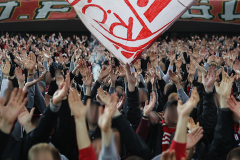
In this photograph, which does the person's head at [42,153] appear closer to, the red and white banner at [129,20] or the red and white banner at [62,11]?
the red and white banner at [129,20]

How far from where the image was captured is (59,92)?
5.26 feet

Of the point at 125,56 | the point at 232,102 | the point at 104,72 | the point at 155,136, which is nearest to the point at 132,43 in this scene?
the point at 125,56

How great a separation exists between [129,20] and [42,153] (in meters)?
2.49

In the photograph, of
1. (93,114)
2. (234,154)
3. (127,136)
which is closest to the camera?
(234,154)

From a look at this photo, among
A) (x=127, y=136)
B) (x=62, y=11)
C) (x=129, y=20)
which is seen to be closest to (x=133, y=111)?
(x=127, y=136)

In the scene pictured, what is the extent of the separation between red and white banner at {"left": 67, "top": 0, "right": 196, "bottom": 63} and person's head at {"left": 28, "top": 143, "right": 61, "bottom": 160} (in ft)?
6.75

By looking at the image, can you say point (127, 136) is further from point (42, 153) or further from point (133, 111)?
point (133, 111)

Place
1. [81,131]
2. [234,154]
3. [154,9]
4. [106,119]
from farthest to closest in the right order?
[154,9]
[234,154]
[81,131]
[106,119]

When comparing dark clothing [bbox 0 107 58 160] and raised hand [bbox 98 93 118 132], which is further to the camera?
dark clothing [bbox 0 107 58 160]

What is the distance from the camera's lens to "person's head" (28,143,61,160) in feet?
4.59

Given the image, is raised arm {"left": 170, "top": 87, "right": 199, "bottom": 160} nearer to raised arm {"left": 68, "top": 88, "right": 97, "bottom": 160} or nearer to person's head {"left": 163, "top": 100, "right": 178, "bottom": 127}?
raised arm {"left": 68, "top": 88, "right": 97, "bottom": 160}

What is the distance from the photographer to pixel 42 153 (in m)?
1.41

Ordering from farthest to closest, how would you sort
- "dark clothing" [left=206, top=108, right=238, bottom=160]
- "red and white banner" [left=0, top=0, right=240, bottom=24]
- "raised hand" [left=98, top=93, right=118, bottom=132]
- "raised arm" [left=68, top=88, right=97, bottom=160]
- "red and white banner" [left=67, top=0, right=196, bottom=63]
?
"red and white banner" [left=0, top=0, right=240, bottom=24] → "red and white banner" [left=67, top=0, right=196, bottom=63] → "dark clothing" [left=206, top=108, right=238, bottom=160] → "raised arm" [left=68, top=88, right=97, bottom=160] → "raised hand" [left=98, top=93, right=118, bottom=132]

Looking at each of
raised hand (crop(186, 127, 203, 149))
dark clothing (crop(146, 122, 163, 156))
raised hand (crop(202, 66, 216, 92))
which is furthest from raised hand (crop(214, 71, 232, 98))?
dark clothing (crop(146, 122, 163, 156))
